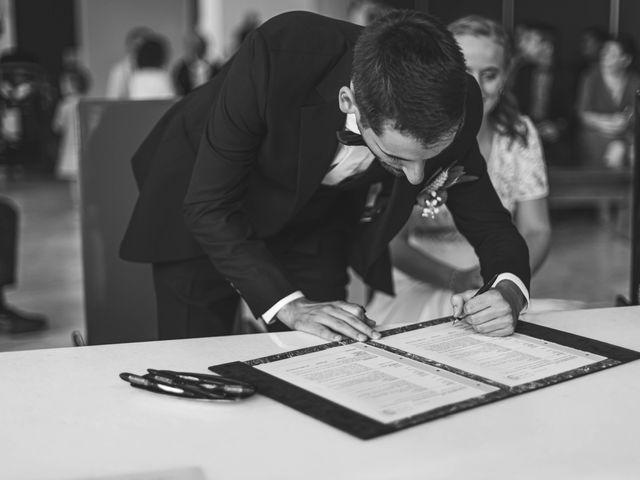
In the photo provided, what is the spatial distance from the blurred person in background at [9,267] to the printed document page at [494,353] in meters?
2.79

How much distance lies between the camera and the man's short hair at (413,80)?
127 centimetres

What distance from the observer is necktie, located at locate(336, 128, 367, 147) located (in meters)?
1.55

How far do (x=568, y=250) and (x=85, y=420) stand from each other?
5.05 meters

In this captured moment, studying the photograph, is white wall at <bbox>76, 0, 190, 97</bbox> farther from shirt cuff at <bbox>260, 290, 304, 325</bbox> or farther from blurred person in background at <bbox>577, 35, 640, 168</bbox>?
shirt cuff at <bbox>260, 290, 304, 325</bbox>

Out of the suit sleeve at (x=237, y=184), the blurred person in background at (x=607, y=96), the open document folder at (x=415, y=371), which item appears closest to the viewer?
the open document folder at (x=415, y=371)

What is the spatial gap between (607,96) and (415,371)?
236 inches

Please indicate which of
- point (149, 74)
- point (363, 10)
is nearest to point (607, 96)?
point (363, 10)

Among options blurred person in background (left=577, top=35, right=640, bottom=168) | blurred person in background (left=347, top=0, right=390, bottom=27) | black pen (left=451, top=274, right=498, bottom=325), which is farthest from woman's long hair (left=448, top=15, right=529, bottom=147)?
blurred person in background (left=577, top=35, right=640, bottom=168)

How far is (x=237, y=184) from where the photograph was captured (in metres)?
1.70

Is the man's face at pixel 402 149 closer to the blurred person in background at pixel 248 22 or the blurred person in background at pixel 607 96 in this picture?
the blurred person in background at pixel 607 96

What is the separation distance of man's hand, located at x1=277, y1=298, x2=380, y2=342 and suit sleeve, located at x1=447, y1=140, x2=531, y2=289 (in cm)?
Answer: 34

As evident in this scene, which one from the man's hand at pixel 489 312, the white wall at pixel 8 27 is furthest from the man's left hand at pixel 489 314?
the white wall at pixel 8 27

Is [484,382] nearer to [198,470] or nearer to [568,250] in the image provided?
[198,470]

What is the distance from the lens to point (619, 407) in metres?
1.11
